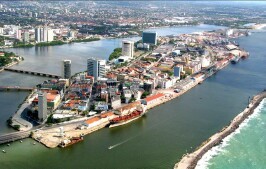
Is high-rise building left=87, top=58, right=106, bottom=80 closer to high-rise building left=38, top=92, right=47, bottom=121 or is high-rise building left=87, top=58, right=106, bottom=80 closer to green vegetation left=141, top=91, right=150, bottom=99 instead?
green vegetation left=141, top=91, right=150, bottom=99

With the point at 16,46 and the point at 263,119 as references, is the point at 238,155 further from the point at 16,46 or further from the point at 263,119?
the point at 16,46

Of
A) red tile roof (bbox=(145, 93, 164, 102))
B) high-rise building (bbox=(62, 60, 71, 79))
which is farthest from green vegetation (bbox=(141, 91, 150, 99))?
high-rise building (bbox=(62, 60, 71, 79))

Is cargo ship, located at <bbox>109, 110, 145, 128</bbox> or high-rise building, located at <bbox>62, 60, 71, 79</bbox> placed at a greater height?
high-rise building, located at <bbox>62, 60, 71, 79</bbox>

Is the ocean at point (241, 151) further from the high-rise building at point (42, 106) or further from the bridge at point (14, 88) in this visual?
the bridge at point (14, 88)

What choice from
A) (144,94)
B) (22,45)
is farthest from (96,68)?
(22,45)

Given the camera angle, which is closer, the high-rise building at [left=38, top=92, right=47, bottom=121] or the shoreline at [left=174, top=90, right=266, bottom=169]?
the shoreline at [left=174, top=90, right=266, bottom=169]

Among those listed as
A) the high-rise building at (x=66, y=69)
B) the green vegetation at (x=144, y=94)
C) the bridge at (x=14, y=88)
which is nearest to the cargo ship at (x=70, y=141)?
the green vegetation at (x=144, y=94)
